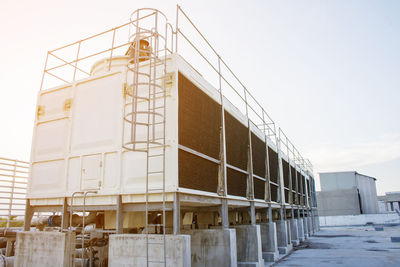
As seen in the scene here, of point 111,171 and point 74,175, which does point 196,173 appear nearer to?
point 111,171

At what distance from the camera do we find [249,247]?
12469mm

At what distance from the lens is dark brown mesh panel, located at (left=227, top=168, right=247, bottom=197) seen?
11381 mm

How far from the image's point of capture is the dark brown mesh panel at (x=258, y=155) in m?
15.1

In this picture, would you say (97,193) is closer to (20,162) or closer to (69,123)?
(69,123)

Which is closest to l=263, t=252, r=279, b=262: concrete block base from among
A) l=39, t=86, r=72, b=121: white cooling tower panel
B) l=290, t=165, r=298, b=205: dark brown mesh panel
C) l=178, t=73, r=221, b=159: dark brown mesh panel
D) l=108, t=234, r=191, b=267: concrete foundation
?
l=178, t=73, r=221, b=159: dark brown mesh panel

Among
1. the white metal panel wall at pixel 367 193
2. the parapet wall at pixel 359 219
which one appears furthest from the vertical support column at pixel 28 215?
the white metal panel wall at pixel 367 193

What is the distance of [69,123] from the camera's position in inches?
403

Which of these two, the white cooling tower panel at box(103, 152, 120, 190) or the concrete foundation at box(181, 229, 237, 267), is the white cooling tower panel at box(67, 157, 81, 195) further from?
the concrete foundation at box(181, 229, 237, 267)

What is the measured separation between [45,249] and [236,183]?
6964 mm

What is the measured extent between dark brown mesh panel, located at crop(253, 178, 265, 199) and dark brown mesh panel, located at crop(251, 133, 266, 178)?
398 mm

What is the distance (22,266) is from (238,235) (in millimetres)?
7996

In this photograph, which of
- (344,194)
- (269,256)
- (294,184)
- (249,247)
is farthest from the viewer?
(344,194)

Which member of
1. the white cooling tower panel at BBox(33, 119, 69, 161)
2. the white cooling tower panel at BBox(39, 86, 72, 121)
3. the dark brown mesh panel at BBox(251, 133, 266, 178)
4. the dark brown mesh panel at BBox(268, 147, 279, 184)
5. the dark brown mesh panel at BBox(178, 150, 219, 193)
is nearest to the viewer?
the dark brown mesh panel at BBox(178, 150, 219, 193)

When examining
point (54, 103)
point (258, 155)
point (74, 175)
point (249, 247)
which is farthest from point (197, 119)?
point (258, 155)
